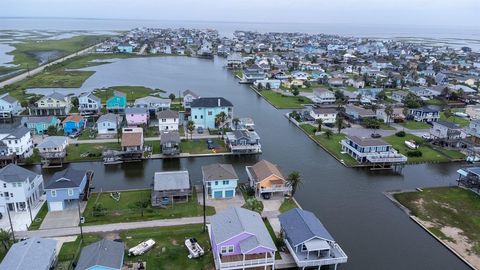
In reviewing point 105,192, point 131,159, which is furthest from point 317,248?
point 131,159

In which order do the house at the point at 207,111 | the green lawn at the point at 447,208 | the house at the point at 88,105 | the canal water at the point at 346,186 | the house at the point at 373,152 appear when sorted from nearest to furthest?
1. the canal water at the point at 346,186
2. the green lawn at the point at 447,208
3. the house at the point at 373,152
4. the house at the point at 207,111
5. the house at the point at 88,105

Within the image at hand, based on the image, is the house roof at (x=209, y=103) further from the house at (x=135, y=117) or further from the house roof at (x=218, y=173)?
the house roof at (x=218, y=173)

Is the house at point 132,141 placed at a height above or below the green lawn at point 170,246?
above

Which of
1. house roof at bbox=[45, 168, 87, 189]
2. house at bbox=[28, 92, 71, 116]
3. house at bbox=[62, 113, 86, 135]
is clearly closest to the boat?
house roof at bbox=[45, 168, 87, 189]

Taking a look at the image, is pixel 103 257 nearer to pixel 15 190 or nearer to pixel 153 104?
pixel 15 190

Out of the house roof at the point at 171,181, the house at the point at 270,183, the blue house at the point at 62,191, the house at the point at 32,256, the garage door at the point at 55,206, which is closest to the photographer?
the house at the point at 32,256

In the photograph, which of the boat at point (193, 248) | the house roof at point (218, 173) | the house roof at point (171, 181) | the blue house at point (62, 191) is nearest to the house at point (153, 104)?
the house roof at point (171, 181)

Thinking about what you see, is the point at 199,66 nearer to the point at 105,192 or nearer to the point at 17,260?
the point at 105,192

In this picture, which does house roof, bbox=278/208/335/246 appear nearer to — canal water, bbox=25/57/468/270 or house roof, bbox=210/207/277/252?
house roof, bbox=210/207/277/252
